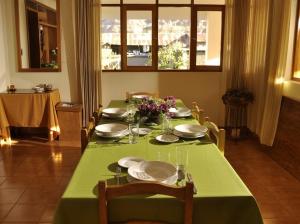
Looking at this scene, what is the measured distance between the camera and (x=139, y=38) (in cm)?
515

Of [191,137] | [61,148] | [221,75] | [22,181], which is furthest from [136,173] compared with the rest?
[221,75]

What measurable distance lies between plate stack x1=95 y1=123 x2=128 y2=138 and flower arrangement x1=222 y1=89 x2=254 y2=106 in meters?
2.58

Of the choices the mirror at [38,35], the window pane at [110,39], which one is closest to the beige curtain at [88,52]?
the window pane at [110,39]

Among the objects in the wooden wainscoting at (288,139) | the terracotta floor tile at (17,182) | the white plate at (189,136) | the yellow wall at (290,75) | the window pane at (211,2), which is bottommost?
the terracotta floor tile at (17,182)

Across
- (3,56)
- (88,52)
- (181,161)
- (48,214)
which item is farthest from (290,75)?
(3,56)

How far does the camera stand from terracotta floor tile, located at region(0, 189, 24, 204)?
291cm

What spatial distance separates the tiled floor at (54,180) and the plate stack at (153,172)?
131 centimetres

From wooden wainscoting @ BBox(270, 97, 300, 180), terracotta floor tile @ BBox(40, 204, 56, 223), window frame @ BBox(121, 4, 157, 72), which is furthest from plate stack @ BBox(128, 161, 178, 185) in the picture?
window frame @ BBox(121, 4, 157, 72)

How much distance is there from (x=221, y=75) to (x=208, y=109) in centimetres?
60

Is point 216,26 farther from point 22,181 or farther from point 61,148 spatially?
point 22,181

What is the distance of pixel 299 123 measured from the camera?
3.52 metres

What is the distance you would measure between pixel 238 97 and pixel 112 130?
2.72 m

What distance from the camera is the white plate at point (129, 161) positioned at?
1.72m

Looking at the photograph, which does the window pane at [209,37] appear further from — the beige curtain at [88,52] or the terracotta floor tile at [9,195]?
the terracotta floor tile at [9,195]
